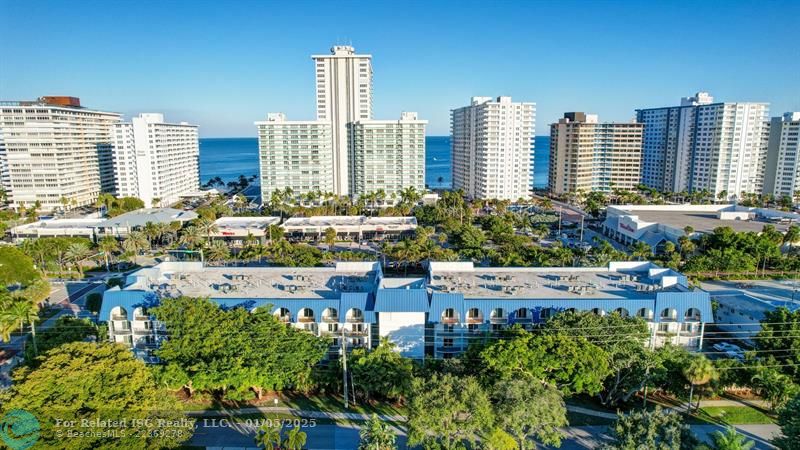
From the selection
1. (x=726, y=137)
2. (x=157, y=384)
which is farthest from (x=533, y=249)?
(x=726, y=137)

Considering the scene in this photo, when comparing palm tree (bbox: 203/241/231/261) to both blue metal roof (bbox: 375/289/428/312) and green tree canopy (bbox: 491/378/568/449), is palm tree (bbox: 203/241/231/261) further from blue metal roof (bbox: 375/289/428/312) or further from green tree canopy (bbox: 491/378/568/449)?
green tree canopy (bbox: 491/378/568/449)

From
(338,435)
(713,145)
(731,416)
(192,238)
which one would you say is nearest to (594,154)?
(713,145)

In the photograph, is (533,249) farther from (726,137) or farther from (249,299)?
(726,137)

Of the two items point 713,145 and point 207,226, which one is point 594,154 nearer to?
point 713,145

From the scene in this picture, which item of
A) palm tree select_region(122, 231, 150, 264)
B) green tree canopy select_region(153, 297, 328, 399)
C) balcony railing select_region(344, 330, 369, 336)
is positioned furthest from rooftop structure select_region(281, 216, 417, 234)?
green tree canopy select_region(153, 297, 328, 399)

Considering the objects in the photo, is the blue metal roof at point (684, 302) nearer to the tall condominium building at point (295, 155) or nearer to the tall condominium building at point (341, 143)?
the tall condominium building at point (341, 143)
